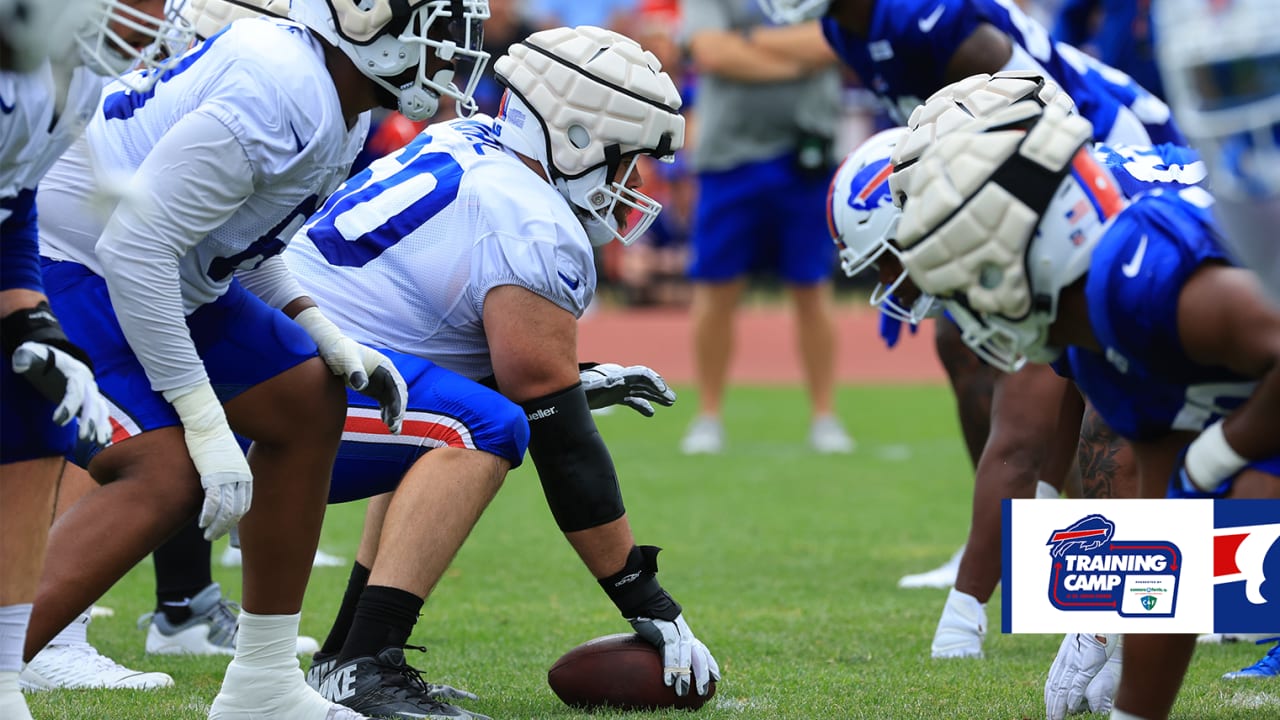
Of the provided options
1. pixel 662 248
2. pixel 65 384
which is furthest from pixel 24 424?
pixel 662 248

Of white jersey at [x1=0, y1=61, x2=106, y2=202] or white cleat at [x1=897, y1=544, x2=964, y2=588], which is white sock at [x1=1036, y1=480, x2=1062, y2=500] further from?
white jersey at [x1=0, y1=61, x2=106, y2=202]

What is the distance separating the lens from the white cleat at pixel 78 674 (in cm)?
378

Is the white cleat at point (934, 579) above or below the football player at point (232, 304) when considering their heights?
below

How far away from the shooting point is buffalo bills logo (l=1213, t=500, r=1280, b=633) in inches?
105

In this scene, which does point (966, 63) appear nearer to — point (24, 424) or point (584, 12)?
Answer: point (24, 424)

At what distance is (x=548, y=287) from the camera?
11.6 ft

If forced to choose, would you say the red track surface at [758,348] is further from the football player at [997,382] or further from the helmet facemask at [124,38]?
the helmet facemask at [124,38]

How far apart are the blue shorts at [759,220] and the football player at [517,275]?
453 centimetres

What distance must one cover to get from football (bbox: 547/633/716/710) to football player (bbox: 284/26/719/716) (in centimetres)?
4

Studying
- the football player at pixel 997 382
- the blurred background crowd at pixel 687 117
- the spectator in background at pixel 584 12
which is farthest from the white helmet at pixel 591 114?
the spectator in background at pixel 584 12

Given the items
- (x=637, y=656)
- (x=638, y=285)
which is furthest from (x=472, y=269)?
(x=638, y=285)

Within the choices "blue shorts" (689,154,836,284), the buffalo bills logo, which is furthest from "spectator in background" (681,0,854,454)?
the buffalo bills logo

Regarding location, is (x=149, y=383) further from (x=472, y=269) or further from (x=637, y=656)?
(x=637, y=656)

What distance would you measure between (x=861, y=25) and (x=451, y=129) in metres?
1.62
